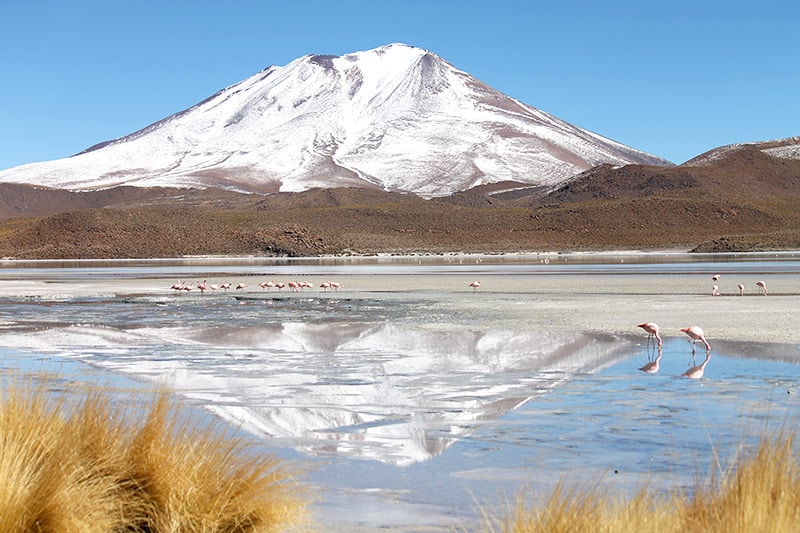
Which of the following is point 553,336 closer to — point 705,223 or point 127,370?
point 127,370

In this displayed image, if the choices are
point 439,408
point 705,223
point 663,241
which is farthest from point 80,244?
point 439,408

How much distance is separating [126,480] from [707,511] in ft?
9.77

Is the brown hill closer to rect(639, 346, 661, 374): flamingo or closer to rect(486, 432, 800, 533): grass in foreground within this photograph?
rect(639, 346, 661, 374): flamingo

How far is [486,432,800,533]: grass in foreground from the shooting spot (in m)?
4.11

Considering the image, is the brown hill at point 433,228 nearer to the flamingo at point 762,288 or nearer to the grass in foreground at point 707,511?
the flamingo at point 762,288

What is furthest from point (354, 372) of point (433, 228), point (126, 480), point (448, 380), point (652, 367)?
point (433, 228)

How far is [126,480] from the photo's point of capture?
532 centimetres

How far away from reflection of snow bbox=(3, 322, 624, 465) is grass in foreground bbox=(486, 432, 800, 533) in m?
2.66

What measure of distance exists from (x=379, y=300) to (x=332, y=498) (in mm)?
18216

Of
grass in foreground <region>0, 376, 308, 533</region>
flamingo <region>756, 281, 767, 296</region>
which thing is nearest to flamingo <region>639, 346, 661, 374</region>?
grass in foreground <region>0, 376, 308, 533</region>

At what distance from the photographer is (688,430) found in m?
7.62

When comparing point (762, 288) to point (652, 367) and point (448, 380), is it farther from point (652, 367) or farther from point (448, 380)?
point (448, 380)

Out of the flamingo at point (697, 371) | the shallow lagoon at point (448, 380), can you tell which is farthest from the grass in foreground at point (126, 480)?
the flamingo at point (697, 371)

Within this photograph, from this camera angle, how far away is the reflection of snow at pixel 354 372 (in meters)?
8.07
